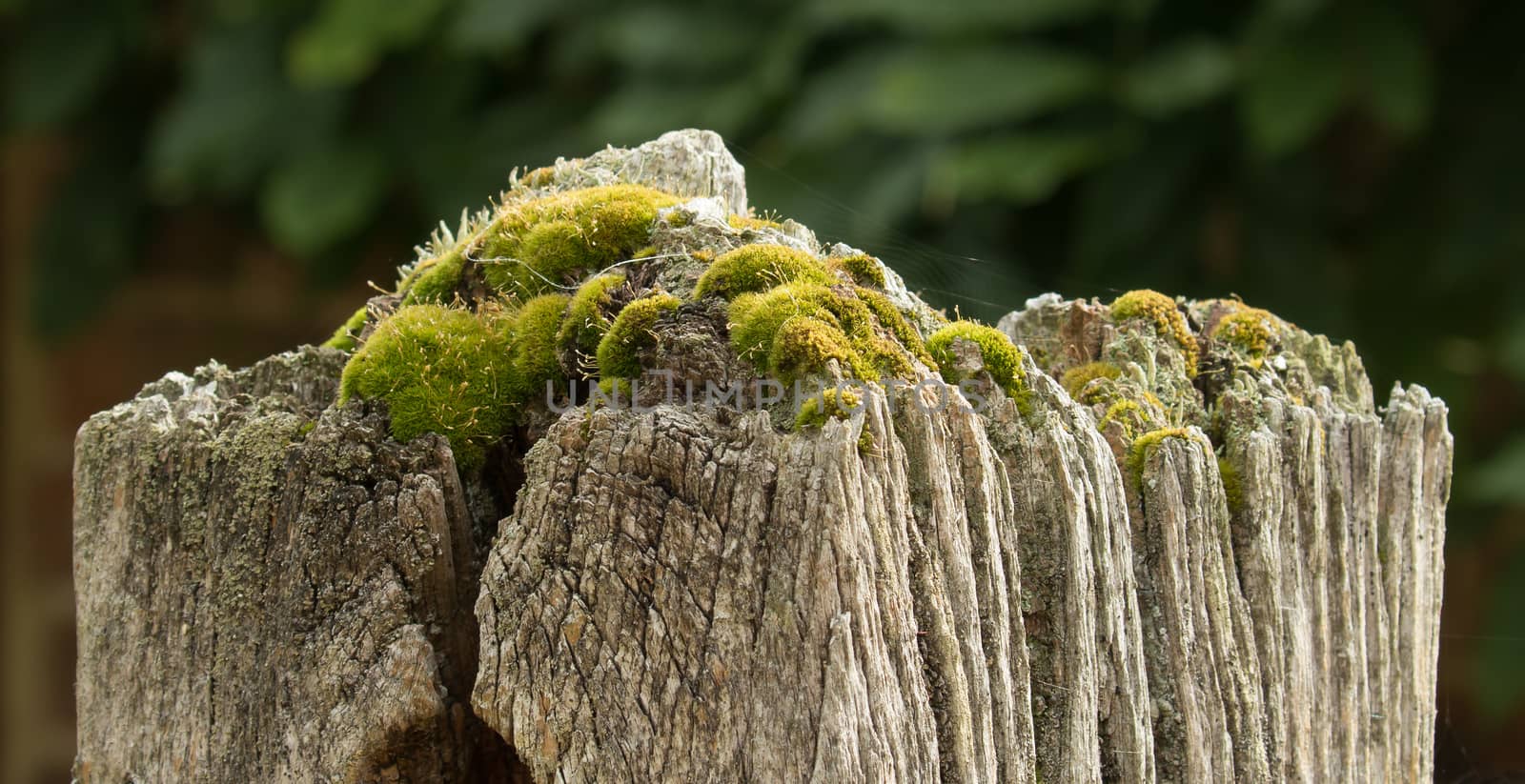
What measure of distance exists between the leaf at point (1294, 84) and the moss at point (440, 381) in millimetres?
4898

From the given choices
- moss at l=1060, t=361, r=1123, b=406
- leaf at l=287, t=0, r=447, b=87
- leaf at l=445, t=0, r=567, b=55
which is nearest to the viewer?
moss at l=1060, t=361, r=1123, b=406

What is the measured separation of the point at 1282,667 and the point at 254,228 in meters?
9.46

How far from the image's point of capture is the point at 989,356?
2.63 meters

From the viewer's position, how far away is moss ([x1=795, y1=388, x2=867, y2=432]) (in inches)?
88.4

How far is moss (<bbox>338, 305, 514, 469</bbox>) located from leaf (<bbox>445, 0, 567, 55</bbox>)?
4856 millimetres

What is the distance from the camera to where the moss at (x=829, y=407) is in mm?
2244

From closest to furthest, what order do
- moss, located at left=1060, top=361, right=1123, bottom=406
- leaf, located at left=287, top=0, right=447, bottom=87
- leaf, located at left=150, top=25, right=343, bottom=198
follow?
moss, located at left=1060, top=361, right=1123, bottom=406 → leaf, located at left=287, top=0, right=447, bottom=87 → leaf, located at left=150, top=25, right=343, bottom=198

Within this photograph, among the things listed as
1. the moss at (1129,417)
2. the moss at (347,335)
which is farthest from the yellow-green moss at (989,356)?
the moss at (347,335)

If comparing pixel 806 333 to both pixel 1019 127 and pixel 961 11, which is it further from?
pixel 1019 127

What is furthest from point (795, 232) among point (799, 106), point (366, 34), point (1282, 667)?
point (366, 34)

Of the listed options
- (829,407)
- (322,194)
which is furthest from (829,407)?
(322,194)

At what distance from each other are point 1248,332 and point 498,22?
17.4ft

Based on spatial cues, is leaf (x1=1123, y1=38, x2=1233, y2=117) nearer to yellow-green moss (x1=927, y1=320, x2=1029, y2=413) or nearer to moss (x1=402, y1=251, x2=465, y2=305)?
yellow-green moss (x1=927, y1=320, x2=1029, y2=413)

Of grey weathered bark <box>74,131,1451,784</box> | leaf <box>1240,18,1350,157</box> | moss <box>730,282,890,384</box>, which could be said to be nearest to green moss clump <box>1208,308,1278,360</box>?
grey weathered bark <box>74,131,1451,784</box>
